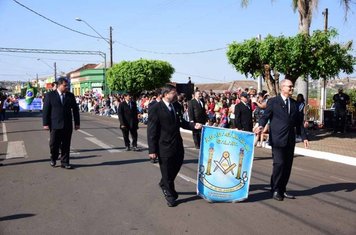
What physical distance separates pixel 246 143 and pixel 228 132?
1.08ft

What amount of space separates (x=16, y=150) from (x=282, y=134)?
864 cm

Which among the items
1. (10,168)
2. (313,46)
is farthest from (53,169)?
(313,46)

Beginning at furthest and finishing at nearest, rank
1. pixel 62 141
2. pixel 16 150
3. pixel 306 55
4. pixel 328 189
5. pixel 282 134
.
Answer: pixel 306 55 < pixel 16 150 < pixel 62 141 < pixel 328 189 < pixel 282 134

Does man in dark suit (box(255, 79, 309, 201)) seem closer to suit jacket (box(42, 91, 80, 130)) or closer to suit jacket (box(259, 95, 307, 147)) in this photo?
suit jacket (box(259, 95, 307, 147))

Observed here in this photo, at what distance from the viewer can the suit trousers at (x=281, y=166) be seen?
21.8ft

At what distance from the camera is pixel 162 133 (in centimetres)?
637

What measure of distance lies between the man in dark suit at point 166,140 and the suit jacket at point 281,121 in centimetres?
153

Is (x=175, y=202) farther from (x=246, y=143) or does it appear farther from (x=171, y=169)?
(x=246, y=143)

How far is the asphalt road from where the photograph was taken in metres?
5.36

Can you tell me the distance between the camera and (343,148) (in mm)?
13258

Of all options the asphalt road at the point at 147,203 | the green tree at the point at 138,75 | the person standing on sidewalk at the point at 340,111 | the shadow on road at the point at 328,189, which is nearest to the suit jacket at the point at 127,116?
the asphalt road at the point at 147,203

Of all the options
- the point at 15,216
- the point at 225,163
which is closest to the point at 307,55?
the point at 225,163

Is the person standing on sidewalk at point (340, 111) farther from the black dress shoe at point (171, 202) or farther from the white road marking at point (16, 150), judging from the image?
the black dress shoe at point (171, 202)

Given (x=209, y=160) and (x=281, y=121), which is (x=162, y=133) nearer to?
(x=209, y=160)
